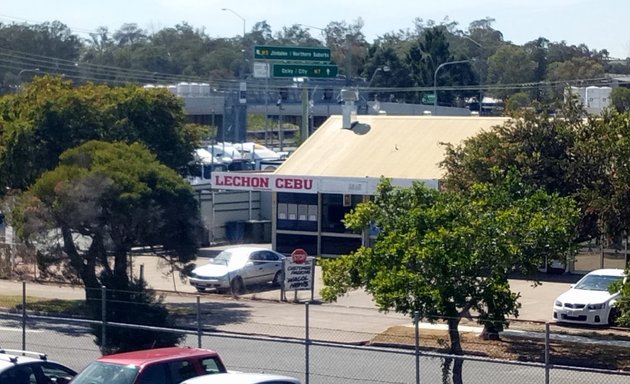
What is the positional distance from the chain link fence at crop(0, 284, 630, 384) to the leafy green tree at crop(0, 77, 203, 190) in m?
4.57

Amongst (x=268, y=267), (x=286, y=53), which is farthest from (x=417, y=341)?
(x=286, y=53)

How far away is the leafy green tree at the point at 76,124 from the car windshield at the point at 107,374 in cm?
1655

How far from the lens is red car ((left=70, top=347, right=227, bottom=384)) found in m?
13.1

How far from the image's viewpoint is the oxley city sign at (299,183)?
37844 millimetres

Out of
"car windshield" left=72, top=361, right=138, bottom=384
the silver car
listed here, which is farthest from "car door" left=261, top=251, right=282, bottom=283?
"car windshield" left=72, top=361, right=138, bottom=384

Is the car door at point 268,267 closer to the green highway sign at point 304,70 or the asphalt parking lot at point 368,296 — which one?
the asphalt parking lot at point 368,296

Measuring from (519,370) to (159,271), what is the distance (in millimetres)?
17785

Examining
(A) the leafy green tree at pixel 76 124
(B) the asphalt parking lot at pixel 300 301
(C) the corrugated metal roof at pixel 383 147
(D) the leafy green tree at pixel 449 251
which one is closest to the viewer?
(D) the leafy green tree at pixel 449 251

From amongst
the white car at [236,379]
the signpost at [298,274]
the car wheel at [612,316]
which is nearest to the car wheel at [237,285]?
the signpost at [298,274]

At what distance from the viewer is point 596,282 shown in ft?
89.6

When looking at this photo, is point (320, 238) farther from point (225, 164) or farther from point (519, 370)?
point (225, 164)

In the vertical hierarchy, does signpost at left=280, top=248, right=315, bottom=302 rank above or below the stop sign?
below

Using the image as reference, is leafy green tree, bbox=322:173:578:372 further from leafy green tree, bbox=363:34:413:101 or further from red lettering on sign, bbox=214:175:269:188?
leafy green tree, bbox=363:34:413:101

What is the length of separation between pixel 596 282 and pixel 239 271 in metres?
9.74
